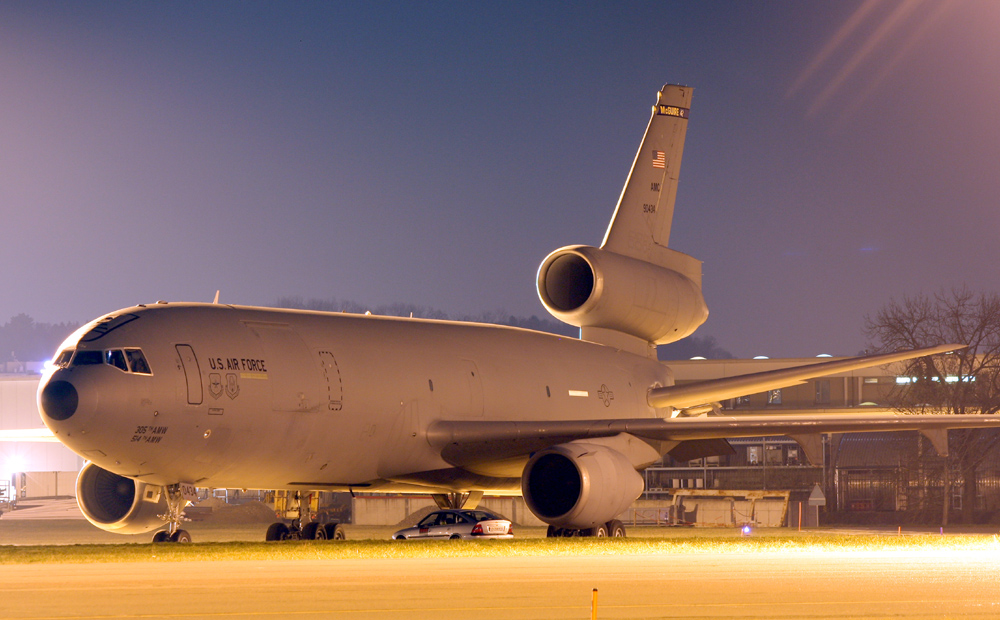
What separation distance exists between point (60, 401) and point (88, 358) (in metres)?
0.87

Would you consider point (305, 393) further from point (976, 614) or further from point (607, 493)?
point (976, 614)

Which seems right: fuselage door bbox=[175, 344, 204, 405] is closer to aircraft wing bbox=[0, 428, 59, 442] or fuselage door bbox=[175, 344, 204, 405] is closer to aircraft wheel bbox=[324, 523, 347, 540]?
aircraft wheel bbox=[324, 523, 347, 540]

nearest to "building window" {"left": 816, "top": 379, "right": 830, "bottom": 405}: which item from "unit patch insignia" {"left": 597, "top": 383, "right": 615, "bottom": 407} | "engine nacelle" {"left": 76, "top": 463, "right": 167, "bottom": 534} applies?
"unit patch insignia" {"left": 597, "top": 383, "right": 615, "bottom": 407}

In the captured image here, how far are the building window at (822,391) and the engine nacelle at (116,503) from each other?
149 feet

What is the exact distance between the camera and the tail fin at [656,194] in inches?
1241

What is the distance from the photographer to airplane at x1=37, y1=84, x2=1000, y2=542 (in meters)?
19.2

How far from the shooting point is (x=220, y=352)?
65.9 feet

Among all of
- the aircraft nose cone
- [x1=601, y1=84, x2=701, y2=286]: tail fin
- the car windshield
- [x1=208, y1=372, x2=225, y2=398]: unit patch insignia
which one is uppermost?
[x1=601, y1=84, x2=701, y2=286]: tail fin

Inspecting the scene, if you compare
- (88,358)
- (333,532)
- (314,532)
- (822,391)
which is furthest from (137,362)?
(822,391)

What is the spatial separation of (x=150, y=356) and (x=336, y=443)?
4148 mm

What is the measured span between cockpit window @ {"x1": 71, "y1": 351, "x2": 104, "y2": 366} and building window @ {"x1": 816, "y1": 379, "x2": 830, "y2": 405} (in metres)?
49.2

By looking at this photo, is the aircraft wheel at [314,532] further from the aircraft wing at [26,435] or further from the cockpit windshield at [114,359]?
the cockpit windshield at [114,359]

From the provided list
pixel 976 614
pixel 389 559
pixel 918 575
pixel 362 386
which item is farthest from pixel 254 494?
pixel 976 614

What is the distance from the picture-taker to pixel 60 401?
724 inches
